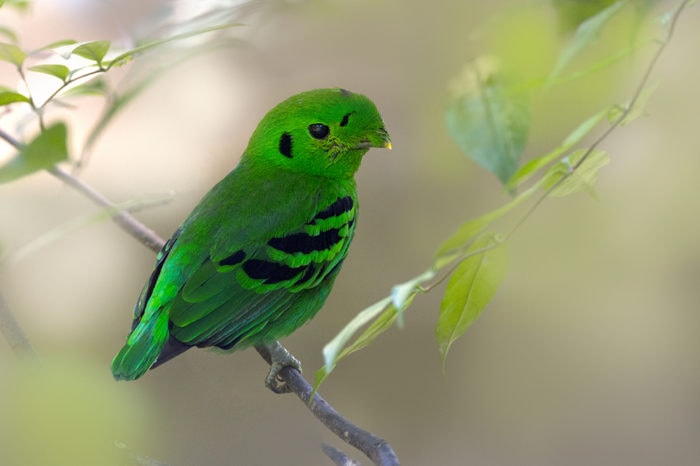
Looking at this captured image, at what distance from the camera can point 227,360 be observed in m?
2.12

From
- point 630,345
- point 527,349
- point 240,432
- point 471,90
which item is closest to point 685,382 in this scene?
point 630,345

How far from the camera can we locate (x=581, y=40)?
0.33 metres

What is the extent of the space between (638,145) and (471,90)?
1691 millimetres

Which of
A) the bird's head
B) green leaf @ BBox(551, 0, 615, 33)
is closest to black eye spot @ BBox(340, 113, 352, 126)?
the bird's head

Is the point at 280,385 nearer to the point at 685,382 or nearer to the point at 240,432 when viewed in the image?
the point at 240,432

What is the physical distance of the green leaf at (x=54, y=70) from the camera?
513 mm

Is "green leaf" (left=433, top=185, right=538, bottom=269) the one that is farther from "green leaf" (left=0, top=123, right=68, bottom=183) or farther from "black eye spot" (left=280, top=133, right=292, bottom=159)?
"black eye spot" (left=280, top=133, right=292, bottom=159)

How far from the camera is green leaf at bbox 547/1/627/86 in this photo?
0.32 metres

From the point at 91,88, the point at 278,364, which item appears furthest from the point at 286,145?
the point at 91,88

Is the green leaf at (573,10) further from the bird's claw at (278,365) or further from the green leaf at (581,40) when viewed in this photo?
the bird's claw at (278,365)

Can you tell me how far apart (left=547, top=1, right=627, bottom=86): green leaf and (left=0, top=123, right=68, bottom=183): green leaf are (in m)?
0.21

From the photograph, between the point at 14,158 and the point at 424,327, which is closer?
the point at 14,158

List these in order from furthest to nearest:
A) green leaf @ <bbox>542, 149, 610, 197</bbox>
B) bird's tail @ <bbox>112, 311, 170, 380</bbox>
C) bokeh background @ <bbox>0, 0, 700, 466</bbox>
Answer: bokeh background @ <bbox>0, 0, 700, 466</bbox>
bird's tail @ <bbox>112, 311, 170, 380</bbox>
green leaf @ <bbox>542, 149, 610, 197</bbox>

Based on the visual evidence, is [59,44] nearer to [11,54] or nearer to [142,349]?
[11,54]
